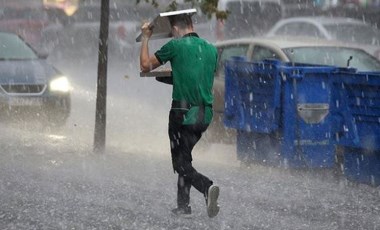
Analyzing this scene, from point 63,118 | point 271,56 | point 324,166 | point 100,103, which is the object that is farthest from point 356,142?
point 63,118

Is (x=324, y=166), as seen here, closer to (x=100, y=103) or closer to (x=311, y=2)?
(x=100, y=103)

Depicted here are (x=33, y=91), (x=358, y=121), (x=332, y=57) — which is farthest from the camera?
(x=33, y=91)

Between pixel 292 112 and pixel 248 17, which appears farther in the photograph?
pixel 248 17

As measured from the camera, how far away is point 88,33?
31016 millimetres

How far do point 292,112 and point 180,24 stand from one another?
2930 mm

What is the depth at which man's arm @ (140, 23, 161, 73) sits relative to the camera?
29.0 ft

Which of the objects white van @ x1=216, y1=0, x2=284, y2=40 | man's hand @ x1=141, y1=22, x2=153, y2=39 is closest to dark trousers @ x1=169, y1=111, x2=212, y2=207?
man's hand @ x1=141, y1=22, x2=153, y2=39

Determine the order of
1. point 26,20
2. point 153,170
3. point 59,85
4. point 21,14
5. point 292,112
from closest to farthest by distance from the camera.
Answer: point 292,112 → point 153,170 → point 59,85 → point 26,20 → point 21,14

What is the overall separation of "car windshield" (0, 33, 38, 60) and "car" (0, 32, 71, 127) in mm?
52

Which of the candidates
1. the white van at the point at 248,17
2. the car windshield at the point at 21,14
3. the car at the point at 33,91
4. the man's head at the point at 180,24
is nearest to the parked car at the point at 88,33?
the car windshield at the point at 21,14

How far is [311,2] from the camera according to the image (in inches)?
1203

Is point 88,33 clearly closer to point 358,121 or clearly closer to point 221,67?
point 221,67

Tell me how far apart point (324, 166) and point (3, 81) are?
5.13 meters

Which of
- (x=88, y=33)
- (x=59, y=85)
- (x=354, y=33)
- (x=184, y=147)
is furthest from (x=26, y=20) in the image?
(x=184, y=147)
